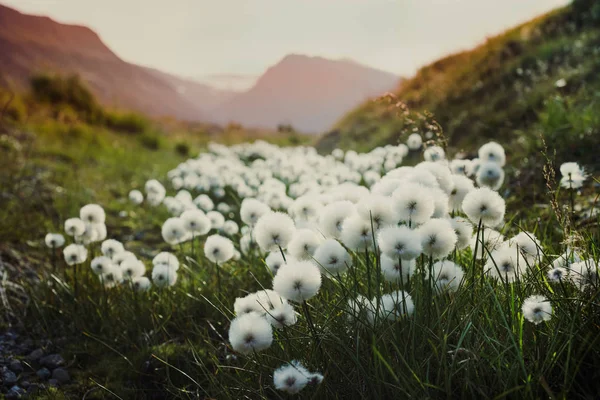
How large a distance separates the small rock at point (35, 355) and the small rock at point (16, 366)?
0.30 feet

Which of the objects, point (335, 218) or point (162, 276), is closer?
point (335, 218)

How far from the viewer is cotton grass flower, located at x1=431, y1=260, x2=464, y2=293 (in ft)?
5.33

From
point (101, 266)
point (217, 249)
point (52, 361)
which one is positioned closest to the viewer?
point (217, 249)

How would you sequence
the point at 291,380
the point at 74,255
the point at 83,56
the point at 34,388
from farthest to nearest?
the point at 83,56 → the point at 74,255 → the point at 34,388 → the point at 291,380

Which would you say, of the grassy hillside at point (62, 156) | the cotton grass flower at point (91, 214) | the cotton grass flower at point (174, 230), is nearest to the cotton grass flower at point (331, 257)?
the cotton grass flower at point (174, 230)

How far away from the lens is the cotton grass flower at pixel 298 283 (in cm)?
133

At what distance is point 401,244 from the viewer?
1.32 meters

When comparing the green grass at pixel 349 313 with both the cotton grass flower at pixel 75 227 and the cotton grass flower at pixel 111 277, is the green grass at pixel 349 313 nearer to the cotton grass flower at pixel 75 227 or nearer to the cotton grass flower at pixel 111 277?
the cotton grass flower at pixel 111 277

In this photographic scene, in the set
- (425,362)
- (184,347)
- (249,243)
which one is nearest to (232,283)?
(249,243)

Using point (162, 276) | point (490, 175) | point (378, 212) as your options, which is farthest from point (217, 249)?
point (490, 175)

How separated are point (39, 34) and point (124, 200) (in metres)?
91.8

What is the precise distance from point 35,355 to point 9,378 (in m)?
0.28

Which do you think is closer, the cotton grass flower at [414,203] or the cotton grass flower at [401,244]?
the cotton grass flower at [401,244]

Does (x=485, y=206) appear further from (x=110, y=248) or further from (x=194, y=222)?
(x=110, y=248)
